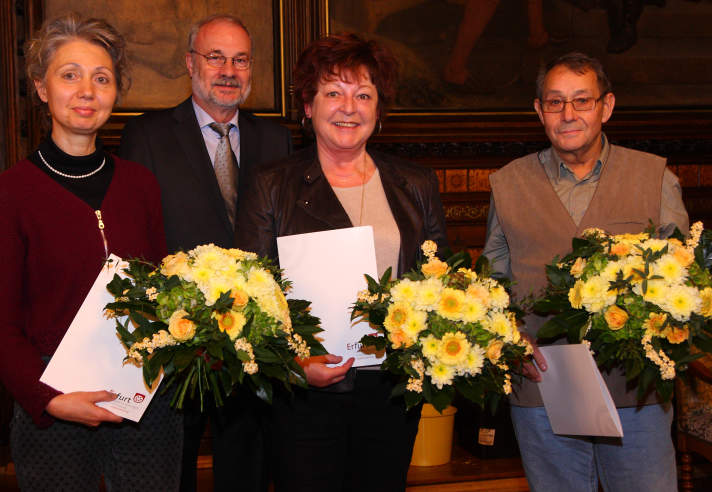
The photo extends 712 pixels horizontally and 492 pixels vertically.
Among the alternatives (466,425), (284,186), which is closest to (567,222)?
(284,186)

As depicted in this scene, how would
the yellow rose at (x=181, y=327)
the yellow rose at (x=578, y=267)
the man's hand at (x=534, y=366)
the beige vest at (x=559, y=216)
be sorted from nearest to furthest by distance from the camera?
the yellow rose at (x=181, y=327), the yellow rose at (x=578, y=267), the man's hand at (x=534, y=366), the beige vest at (x=559, y=216)

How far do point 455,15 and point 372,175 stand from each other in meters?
3.21

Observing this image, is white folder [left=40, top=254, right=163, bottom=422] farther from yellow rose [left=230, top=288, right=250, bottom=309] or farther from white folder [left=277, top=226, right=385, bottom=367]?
white folder [left=277, top=226, right=385, bottom=367]

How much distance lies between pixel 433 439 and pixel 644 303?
2670 mm

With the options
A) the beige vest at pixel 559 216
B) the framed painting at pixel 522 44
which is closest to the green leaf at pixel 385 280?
the beige vest at pixel 559 216

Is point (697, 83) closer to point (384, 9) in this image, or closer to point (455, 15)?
point (455, 15)

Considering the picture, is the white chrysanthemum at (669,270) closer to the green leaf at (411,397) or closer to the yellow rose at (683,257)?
the yellow rose at (683,257)

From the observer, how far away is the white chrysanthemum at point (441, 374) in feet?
6.01

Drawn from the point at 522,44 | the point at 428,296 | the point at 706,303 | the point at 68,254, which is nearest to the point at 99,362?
the point at 68,254

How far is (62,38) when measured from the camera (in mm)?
2115

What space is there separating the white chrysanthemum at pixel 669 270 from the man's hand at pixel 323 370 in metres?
0.88

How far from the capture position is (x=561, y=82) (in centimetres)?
236

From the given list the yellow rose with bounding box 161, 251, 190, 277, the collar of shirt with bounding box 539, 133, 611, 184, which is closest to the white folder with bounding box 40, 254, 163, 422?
the yellow rose with bounding box 161, 251, 190, 277

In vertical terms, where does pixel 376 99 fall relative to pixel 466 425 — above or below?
above
